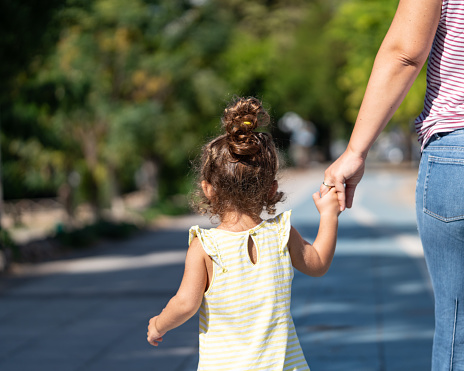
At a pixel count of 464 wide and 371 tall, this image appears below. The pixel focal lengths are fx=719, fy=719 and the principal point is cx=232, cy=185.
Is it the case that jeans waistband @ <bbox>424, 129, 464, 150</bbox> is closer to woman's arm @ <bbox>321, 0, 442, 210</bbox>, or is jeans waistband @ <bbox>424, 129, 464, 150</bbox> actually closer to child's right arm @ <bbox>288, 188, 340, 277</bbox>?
woman's arm @ <bbox>321, 0, 442, 210</bbox>

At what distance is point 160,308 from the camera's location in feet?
21.4

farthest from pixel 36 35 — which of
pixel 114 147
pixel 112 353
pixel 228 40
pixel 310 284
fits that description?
pixel 228 40

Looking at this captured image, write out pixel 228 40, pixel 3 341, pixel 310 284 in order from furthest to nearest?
pixel 228 40 < pixel 310 284 < pixel 3 341

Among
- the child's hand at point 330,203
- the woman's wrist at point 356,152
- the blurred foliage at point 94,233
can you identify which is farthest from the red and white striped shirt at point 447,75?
the blurred foliage at point 94,233

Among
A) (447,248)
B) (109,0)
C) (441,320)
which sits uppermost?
(109,0)

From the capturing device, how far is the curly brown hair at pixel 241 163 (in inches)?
86.2

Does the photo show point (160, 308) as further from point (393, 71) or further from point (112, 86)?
point (112, 86)

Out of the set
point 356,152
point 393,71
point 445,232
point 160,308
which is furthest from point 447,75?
point 160,308

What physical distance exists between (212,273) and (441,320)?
0.68 metres

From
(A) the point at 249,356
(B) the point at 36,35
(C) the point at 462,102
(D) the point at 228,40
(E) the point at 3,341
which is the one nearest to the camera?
(C) the point at 462,102

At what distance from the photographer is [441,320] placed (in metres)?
2.06

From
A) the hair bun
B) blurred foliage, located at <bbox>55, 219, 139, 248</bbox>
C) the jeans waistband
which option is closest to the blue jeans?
the jeans waistband

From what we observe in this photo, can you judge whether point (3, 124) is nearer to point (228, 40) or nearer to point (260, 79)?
point (228, 40)

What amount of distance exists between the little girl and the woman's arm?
169 millimetres
